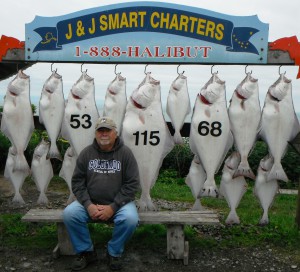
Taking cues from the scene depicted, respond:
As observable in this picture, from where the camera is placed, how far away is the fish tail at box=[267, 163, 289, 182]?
13.4 ft

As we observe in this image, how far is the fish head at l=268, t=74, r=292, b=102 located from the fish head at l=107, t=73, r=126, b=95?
143cm

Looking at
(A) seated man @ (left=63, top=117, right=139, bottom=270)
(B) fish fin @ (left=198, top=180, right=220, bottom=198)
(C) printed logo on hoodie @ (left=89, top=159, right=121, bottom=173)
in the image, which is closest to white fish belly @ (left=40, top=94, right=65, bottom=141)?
(A) seated man @ (left=63, top=117, right=139, bottom=270)

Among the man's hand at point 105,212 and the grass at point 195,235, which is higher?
the man's hand at point 105,212

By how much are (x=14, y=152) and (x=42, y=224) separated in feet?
4.48

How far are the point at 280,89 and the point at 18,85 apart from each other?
2534mm

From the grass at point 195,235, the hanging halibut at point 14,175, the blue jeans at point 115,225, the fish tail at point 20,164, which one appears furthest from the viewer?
the grass at point 195,235

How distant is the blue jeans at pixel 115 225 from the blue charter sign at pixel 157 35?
145 centimetres

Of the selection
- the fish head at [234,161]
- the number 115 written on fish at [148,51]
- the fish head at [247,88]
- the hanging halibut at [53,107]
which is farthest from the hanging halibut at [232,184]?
the hanging halibut at [53,107]

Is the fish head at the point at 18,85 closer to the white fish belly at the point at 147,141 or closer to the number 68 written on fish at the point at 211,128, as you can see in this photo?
the white fish belly at the point at 147,141

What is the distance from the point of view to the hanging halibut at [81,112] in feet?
13.8

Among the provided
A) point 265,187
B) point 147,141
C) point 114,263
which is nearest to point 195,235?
point 265,187

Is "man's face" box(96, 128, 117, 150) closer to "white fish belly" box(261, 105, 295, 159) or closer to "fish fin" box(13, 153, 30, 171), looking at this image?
"fish fin" box(13, 153, 30, 171)

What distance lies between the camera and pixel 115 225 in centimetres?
390

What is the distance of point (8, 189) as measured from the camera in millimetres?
7902
